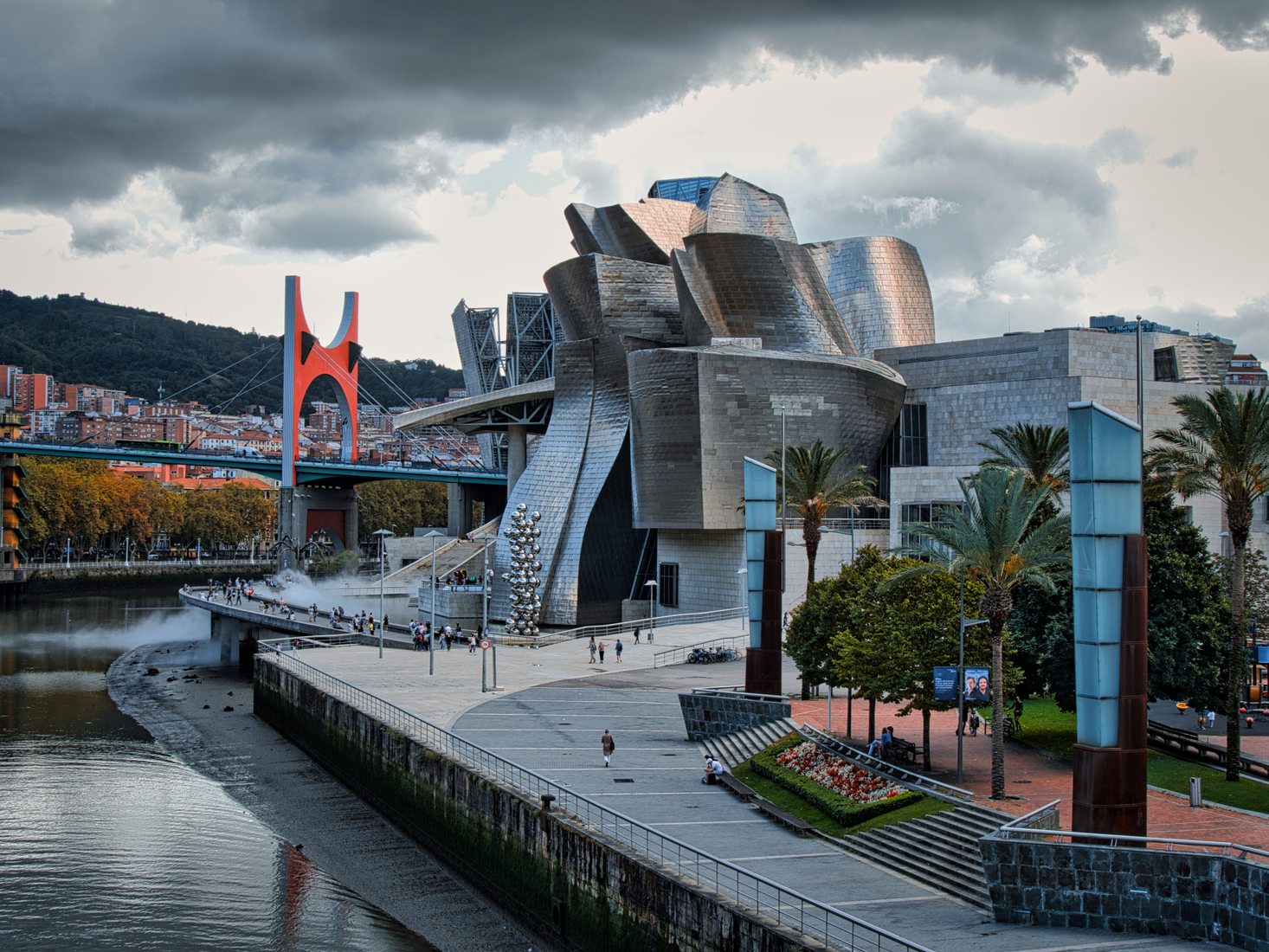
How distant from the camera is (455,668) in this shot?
143 feet

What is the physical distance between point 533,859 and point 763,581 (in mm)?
10556

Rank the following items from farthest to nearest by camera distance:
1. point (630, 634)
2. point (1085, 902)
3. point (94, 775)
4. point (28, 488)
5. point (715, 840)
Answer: point (28, 488)
point (630, 634)
point (94, 775)
point (715, 840)
point (1085, 902)

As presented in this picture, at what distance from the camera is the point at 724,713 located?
2973 cm

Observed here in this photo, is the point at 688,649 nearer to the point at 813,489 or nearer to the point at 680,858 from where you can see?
the point at 813,489

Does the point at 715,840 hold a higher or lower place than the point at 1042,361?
lower

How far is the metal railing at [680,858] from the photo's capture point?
15.7 metres

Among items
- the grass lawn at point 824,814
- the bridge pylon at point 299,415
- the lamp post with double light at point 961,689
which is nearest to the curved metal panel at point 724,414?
the grass lawn at point 824,814

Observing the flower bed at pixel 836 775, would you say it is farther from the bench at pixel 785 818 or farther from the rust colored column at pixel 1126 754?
the rust colored column at pixel 1126 754

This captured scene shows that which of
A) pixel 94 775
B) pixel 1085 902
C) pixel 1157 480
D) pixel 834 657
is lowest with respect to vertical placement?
pixel 94 775

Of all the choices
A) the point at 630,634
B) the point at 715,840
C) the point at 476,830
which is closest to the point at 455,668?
the point at 630,634

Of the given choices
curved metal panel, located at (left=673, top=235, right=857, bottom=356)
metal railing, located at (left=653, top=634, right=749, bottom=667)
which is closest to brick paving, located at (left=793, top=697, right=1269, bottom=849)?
metal railing, located at (left=653, top=634, right=749, bottom=667)

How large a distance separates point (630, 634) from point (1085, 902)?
3727 cm

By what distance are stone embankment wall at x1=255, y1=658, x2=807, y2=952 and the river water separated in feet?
7.00

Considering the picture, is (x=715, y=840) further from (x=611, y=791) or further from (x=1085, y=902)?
(x=1085, y=902)
